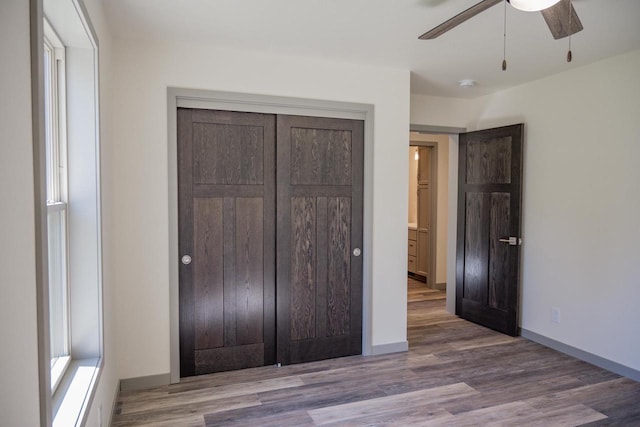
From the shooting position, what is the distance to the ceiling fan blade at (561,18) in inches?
80.5

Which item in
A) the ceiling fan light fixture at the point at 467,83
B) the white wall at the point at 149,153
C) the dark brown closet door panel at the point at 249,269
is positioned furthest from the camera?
the ceiling fan light fixture at the point at 467,83

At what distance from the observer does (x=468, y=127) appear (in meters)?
4.84

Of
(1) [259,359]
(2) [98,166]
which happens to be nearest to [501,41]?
(2) [98,166]

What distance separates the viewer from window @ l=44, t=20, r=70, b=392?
194 cm

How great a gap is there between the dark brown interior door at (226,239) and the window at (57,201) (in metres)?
1.09

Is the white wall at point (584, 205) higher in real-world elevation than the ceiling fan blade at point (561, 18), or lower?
lower

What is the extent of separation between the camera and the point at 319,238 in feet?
11.6

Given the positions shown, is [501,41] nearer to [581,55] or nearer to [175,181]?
[581,55]

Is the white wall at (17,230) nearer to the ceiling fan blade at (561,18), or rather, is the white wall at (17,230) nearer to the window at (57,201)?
the window at (57,201)

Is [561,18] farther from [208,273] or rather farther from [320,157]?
[208,273]

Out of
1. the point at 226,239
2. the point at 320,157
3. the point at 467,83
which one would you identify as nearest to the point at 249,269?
the point at 226,239

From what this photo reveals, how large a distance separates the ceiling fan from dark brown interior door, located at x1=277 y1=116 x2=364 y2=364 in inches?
55.5

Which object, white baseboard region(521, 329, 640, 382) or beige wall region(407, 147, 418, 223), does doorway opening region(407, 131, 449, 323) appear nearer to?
beige wall region(407, 147, 418, 223)

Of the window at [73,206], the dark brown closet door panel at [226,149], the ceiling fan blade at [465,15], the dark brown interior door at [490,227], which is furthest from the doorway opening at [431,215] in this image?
the window at [73,206]
